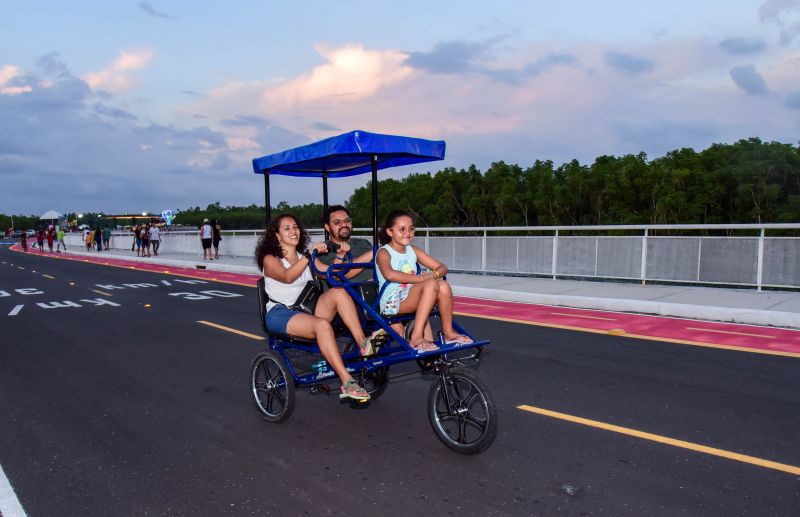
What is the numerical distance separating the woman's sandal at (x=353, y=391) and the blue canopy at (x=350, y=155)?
416 cm

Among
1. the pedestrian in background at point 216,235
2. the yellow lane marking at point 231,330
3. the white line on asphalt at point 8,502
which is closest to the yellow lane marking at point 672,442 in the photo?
the white line on asphalt at point 8,502

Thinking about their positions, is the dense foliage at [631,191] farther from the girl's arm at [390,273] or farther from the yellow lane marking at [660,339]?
the girl's arm at [390,273]

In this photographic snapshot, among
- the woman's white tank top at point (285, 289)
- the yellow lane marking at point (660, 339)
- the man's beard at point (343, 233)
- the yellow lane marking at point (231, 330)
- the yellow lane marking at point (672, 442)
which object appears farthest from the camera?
the yellow lane marking at point (231, 330)

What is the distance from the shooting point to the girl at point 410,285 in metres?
4.71

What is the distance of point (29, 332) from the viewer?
10000 millimetres

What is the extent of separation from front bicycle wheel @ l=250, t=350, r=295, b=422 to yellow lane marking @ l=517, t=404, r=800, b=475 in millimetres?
2081

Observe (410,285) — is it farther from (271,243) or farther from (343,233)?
(343,233)

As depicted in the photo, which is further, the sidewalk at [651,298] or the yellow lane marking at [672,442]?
the sidewalk at [651,298]

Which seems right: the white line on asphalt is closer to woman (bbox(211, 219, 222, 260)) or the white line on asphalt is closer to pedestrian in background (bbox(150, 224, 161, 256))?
woman (bbox(211, 219, 222, 260))

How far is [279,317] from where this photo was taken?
5.16 metres

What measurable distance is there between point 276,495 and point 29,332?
8.19 meters

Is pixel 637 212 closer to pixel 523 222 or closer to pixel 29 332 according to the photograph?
pixel 523 222

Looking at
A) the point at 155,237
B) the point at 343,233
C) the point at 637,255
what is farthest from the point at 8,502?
the point at 155,237

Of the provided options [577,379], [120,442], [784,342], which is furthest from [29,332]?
[784,342]
